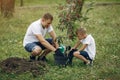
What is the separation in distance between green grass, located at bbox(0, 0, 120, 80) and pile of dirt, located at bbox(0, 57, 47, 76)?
17 cm

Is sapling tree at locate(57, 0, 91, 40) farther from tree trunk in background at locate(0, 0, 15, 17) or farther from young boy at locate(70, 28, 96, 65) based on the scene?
tree trunk in background at locate(0, 0, 15, 17)

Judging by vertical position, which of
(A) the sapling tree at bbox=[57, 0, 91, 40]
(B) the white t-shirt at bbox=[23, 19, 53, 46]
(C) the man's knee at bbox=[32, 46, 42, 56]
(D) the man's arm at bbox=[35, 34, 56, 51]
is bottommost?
(C) the man's knee at bbox=[32, 46, 42, 56]

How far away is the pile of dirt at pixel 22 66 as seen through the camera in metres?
10.7

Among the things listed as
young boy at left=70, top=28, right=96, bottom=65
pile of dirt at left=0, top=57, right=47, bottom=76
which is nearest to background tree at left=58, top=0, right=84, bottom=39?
young boy at left=70, top=28, right=96, bottom=65

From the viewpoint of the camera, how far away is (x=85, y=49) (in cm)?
1162

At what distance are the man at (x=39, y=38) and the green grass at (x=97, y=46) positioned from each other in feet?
1.52

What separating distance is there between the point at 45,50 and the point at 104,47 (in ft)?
9.62

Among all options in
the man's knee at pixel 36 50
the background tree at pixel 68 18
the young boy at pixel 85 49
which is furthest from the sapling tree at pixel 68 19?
the man's knee at pixel 36 50

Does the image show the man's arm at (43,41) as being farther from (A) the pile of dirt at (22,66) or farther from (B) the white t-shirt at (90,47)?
(B) the white t-shirt at (90,47)

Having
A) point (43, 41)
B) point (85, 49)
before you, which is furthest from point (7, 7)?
point (85, 49)

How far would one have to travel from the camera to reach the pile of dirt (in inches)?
422

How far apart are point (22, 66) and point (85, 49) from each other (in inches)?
69.1

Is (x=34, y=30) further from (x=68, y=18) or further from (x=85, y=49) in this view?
(x=85, y=49)

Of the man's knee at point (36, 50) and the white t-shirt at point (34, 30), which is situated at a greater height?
the white t-shirt at point (34, 30)
